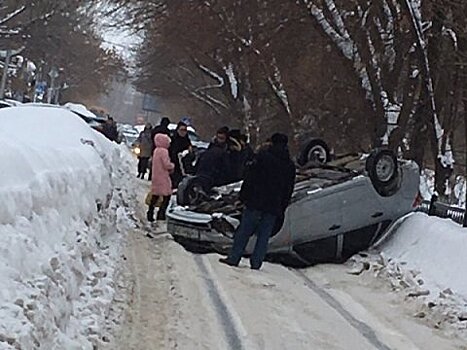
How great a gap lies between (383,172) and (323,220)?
120 cm

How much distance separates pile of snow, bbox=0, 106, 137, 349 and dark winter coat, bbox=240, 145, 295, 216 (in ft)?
5.90

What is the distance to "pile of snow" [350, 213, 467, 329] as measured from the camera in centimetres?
1019

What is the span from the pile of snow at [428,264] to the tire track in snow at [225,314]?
2051mm

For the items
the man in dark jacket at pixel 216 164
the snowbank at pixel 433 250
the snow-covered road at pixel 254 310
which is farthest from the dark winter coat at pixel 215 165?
the snowbank at pixel 433 250

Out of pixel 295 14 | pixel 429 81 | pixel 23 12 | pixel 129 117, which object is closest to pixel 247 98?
pixel 295 14

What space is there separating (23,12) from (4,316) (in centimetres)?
4722

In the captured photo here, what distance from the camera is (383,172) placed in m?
13.9

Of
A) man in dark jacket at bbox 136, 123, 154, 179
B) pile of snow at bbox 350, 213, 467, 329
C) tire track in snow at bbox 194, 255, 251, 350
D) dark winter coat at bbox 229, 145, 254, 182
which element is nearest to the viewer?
tire track in snow at bbox 194, 255, 251, 350

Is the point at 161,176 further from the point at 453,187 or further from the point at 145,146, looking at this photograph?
the point at 145,146

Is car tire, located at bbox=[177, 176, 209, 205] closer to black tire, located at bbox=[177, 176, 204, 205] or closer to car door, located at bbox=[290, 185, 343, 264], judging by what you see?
black tire, located at bbox=[177, 176, 204, 205]

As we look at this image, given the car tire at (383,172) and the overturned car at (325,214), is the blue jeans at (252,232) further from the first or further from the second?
the car tire at (383,172)

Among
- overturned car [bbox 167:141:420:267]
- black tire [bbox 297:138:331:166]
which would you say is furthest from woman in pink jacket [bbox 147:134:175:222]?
black tire [bbox 297:138:331:166]

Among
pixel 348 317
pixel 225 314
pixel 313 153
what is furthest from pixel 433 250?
pixel 313 153

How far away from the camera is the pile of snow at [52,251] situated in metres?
5.52
